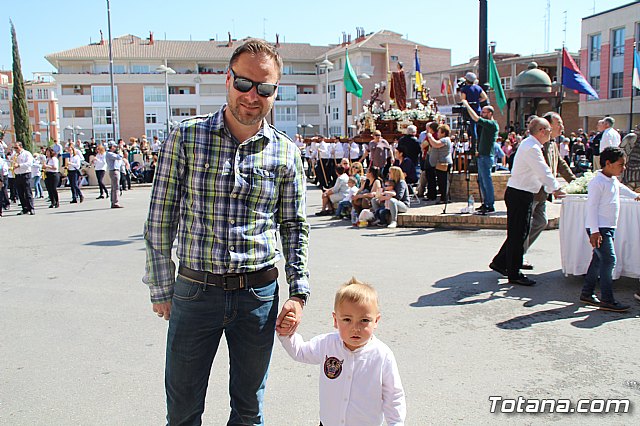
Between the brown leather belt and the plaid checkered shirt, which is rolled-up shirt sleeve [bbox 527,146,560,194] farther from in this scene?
the brown leather belt

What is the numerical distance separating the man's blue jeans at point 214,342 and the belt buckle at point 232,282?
3cm

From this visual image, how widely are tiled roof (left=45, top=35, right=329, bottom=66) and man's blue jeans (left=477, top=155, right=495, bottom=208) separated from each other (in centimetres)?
6752

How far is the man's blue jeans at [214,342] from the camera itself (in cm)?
264

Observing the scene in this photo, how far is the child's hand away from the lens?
277 centimetres

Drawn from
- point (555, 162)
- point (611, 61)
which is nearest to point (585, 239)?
point (555, 162)

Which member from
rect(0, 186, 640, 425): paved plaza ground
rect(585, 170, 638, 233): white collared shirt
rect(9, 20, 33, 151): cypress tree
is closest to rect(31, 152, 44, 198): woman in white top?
rect(0, 186, 640, 425): paved plaza ground

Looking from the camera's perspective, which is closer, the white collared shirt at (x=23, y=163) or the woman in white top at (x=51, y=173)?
the white collared shirt at (x=23, y=163)

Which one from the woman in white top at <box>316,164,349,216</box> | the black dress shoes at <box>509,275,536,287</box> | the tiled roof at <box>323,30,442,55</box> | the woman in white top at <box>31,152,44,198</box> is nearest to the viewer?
the black dress shoes at <box>509,275,536,287</box>

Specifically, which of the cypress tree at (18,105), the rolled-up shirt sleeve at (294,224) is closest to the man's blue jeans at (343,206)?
the rolled-up shirt sleeve at (294,224)

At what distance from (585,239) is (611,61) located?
43.5m

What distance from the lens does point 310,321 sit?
5816mm

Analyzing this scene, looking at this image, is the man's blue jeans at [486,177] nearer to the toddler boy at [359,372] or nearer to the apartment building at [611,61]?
the toddler boy at [359,372]

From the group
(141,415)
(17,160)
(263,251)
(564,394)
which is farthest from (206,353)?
(17,160)

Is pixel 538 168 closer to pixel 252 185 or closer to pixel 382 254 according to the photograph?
pixel 382 254
